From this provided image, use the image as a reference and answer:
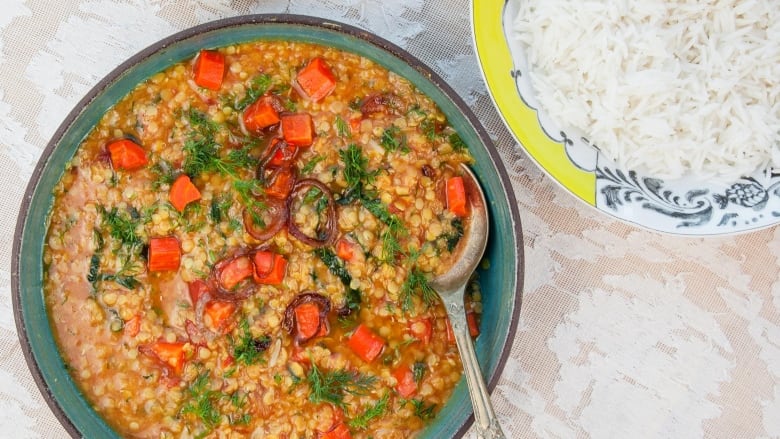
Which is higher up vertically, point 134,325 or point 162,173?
point 162,173

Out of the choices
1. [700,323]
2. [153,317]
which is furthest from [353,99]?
[700,323]

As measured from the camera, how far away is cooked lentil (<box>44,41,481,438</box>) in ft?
10.7

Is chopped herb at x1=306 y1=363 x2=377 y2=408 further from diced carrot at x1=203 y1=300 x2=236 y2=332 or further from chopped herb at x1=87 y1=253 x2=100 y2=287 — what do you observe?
chopped herb at x1=87 y1=253 x2=100 y2=287

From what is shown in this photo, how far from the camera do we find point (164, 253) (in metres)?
3.26

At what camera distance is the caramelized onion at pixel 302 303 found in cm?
328

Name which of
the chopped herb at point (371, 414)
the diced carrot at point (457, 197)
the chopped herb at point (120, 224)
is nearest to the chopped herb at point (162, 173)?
the chopped herb at point (120, 224)

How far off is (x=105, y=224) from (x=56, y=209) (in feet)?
0.79

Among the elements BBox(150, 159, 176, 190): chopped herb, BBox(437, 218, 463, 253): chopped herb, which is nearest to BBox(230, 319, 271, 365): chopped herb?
BBox(150, 159, 176, 190): chopped herb

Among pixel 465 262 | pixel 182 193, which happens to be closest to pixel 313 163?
pixel 182 193

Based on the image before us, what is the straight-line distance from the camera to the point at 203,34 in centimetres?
318

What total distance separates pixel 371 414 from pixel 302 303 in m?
0.60

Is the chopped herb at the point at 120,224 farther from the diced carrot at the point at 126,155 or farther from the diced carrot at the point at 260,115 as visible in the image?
the diced carrot at the point at 260,115

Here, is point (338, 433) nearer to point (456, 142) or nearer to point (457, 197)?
point (457, 197)

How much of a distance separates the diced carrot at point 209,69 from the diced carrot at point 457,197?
1160 millimetres
